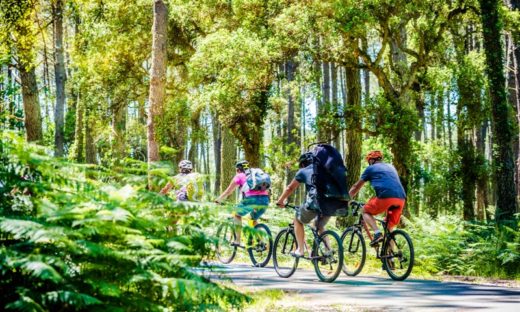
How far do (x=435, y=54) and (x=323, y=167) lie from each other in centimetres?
1543

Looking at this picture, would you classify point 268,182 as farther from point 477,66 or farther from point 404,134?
point 477,66

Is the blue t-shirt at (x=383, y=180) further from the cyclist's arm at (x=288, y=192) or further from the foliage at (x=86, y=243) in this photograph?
the foliage at (x=86, y=243)

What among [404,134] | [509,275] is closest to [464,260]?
[509,275]

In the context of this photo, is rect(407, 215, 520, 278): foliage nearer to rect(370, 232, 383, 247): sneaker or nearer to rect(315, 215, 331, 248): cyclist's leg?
rect(370, 232, 383, 247): sneaker

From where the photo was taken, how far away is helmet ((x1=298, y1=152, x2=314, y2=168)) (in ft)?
36.2

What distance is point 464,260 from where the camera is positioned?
1437 centimetres

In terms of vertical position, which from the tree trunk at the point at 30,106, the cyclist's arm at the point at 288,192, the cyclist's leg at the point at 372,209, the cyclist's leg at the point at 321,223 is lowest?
the cyclist's leg at the point at 321,223

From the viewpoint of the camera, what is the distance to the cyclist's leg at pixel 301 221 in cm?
1127

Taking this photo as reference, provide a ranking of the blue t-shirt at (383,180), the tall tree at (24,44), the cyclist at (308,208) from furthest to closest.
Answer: the tall tree at (24,44) → the blue t-shirt at (383,180) → the cyclist at (308,208)

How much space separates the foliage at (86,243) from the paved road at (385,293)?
11.5 ft

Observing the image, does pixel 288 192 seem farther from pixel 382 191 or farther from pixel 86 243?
pixel 86 243

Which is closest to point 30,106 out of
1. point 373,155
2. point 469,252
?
point 373,155

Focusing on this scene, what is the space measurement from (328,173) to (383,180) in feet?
4.00

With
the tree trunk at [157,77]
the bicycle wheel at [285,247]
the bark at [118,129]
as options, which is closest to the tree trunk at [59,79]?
the bark at [118,129]
